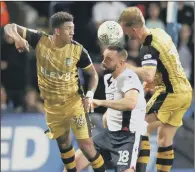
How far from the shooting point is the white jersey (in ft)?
30.2

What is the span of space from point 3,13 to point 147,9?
7.71 ft

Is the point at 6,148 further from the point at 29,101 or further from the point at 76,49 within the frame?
the point at 76,49

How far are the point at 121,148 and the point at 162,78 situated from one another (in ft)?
3.56

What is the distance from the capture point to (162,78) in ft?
32.5

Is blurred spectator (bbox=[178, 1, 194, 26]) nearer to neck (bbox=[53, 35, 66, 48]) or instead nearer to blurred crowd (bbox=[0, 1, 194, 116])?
blurred crowd (bbox=[0, 1, 194, 116])

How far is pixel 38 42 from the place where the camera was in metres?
9.77

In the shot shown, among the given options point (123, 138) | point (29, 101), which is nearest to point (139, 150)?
point (123, 138)

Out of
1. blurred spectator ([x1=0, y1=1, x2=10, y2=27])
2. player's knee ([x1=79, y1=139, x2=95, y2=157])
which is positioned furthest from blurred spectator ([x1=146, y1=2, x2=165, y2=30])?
player's knee ([x1=79, y1=139, x2=95, y2=157])

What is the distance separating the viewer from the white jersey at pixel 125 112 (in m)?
9.22

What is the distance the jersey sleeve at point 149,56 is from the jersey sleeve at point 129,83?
0.98 feet

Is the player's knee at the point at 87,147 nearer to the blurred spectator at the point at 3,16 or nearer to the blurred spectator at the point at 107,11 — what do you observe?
the blurred spectator at the point at 3,16

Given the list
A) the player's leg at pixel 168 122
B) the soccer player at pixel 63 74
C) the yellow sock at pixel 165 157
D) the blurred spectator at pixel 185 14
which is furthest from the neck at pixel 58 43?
the blurred spectator at pixel 185 14

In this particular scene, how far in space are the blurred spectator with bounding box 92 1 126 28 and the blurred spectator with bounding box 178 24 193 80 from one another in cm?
104

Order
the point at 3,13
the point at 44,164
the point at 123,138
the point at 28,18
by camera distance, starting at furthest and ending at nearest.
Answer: the point at 28,18 < the point at 3,13 < the point at 44,164 < the point at 123,138
